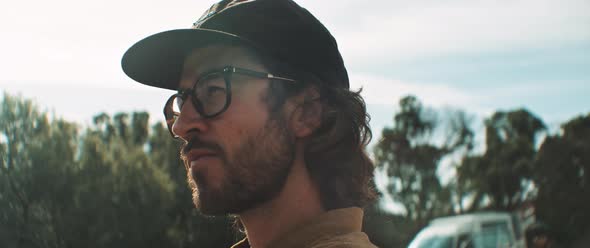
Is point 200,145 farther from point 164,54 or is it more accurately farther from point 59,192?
point 59,192

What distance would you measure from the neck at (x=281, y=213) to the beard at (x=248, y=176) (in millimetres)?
30

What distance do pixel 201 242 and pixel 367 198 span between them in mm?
17329

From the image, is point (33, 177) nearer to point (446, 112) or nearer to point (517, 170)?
point (446, 112)

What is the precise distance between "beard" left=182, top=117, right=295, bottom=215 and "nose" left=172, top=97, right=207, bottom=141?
41mm

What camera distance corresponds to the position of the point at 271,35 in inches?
79.5

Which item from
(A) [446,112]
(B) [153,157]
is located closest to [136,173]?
(B) [153,157]

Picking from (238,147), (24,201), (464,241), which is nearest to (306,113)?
(238,147)

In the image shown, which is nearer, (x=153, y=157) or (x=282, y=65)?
(x=282, y=65)

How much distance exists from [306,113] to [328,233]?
556 millimetres

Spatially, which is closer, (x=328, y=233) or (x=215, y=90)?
(x=328, y=233)

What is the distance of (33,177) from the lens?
3.57 meters

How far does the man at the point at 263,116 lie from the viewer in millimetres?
1998

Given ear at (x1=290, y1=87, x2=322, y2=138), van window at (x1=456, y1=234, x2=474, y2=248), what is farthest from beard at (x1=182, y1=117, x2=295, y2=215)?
van window at (x1=456, y1=234, x2=474, y2=248)

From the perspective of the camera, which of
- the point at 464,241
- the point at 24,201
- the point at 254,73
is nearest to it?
the point at 254,73
